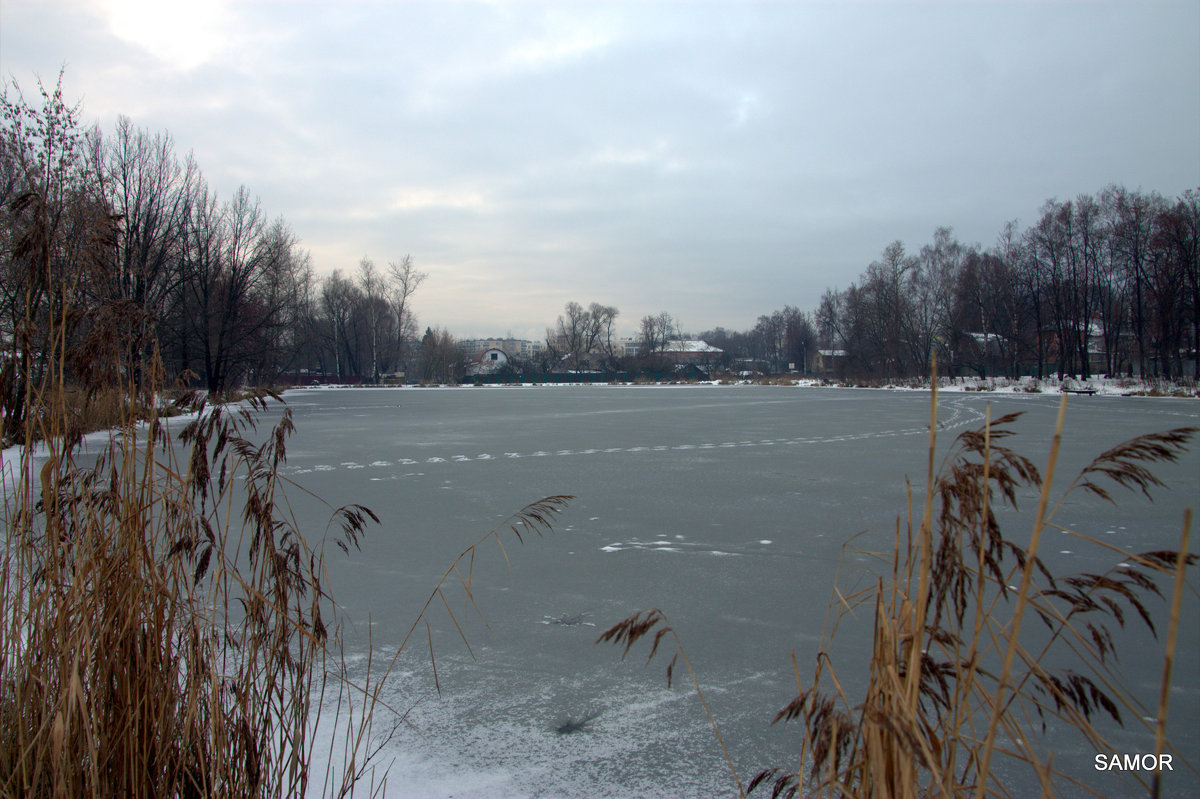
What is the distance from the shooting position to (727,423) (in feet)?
54.6

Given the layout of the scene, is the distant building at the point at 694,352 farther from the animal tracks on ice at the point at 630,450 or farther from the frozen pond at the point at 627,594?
the frozen pond at the point at 627,594

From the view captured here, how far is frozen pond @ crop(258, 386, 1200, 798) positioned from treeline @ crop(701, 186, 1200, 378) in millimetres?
32996

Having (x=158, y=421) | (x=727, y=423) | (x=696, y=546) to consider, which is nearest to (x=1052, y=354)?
(x=727, y=423)

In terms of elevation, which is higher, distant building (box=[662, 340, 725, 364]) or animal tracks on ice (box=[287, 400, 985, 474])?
distant building (box=[662, 340, 725, 364])

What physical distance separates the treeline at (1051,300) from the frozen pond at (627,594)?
33.0 m

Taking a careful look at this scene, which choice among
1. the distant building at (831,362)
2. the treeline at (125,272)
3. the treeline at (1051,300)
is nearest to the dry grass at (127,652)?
the treeline at (125,272)

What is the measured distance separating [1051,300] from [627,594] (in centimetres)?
4872

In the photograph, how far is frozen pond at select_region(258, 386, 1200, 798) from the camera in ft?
7.89

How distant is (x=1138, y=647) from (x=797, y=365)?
95.4 metres

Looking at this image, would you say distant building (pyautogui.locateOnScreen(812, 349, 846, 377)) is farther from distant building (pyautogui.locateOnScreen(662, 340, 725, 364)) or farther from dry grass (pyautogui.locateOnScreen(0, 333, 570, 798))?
dry grass (pyautogui.locateOnScreen(0, 333, 570, 798))

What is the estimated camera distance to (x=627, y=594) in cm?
407

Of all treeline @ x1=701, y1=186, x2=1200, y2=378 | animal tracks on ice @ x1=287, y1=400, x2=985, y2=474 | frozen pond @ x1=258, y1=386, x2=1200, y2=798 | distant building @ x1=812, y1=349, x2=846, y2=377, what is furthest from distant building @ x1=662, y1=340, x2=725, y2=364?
frozen pond @ x1=258, y1=386, x2=1200, y2=798

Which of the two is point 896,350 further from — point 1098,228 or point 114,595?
point 114,595

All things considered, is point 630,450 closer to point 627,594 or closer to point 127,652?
point 627,594
